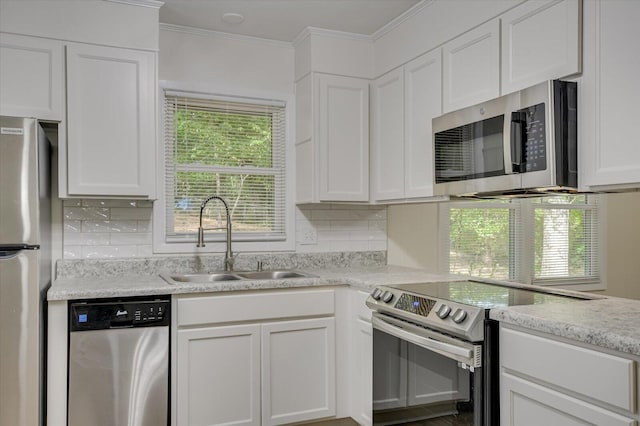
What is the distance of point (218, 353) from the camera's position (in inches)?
105

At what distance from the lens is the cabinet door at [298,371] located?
2.78 m

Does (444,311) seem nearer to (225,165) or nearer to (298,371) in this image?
(298,371)

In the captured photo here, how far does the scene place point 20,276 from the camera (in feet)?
7.47

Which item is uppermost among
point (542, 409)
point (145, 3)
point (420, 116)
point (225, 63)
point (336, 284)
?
point (145, 3)

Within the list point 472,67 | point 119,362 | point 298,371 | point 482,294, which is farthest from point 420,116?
point 119,362

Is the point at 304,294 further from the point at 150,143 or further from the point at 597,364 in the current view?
the point at 597,364

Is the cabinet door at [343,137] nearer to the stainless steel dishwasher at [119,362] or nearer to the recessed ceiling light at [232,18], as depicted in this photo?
the recessed ceiling light at [232,18]

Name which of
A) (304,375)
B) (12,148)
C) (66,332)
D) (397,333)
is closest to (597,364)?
(397,333)

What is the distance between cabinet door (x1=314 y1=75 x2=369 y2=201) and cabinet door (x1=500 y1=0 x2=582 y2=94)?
1.22 meters

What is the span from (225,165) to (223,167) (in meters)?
0.02

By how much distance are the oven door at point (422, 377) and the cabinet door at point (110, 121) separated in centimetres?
153

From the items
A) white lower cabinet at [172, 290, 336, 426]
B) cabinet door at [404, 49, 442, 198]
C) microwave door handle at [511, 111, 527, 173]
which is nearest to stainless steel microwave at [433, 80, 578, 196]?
microwave door handle at [511, 111, 527, 173]

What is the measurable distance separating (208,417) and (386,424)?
908mm

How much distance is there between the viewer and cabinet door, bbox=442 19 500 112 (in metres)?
2.40
